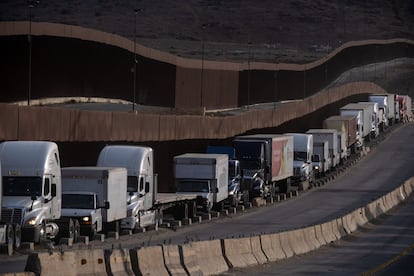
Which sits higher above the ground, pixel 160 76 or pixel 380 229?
pixel 160 76

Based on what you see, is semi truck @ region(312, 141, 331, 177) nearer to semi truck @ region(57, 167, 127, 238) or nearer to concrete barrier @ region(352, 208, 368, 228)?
concrete barrier @ region(352, 208, 368, 228)

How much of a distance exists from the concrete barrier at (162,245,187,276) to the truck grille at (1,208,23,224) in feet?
36.5

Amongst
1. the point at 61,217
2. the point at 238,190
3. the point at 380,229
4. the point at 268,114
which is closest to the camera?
the point at 61,217

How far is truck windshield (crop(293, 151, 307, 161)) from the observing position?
82562 millimetres

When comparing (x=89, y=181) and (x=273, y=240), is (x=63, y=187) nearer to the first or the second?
(x=89, y=181)

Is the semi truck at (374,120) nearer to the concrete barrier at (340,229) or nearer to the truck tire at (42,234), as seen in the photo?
the concrete barrier at (340,229)

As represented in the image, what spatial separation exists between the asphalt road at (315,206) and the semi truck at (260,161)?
55.3 inches

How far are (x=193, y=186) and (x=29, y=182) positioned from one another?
1847cm

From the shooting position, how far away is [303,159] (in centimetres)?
8269

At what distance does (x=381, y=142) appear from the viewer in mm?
116438

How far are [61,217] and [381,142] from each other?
7444 centimetres

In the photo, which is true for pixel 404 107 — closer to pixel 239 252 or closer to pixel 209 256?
pixel 239 252

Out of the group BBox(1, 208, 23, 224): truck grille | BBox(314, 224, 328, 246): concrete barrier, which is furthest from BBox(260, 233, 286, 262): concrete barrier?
BBox(1, 208, 23, 224): truck grille

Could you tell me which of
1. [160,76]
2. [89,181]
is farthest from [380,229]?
[160,76]
